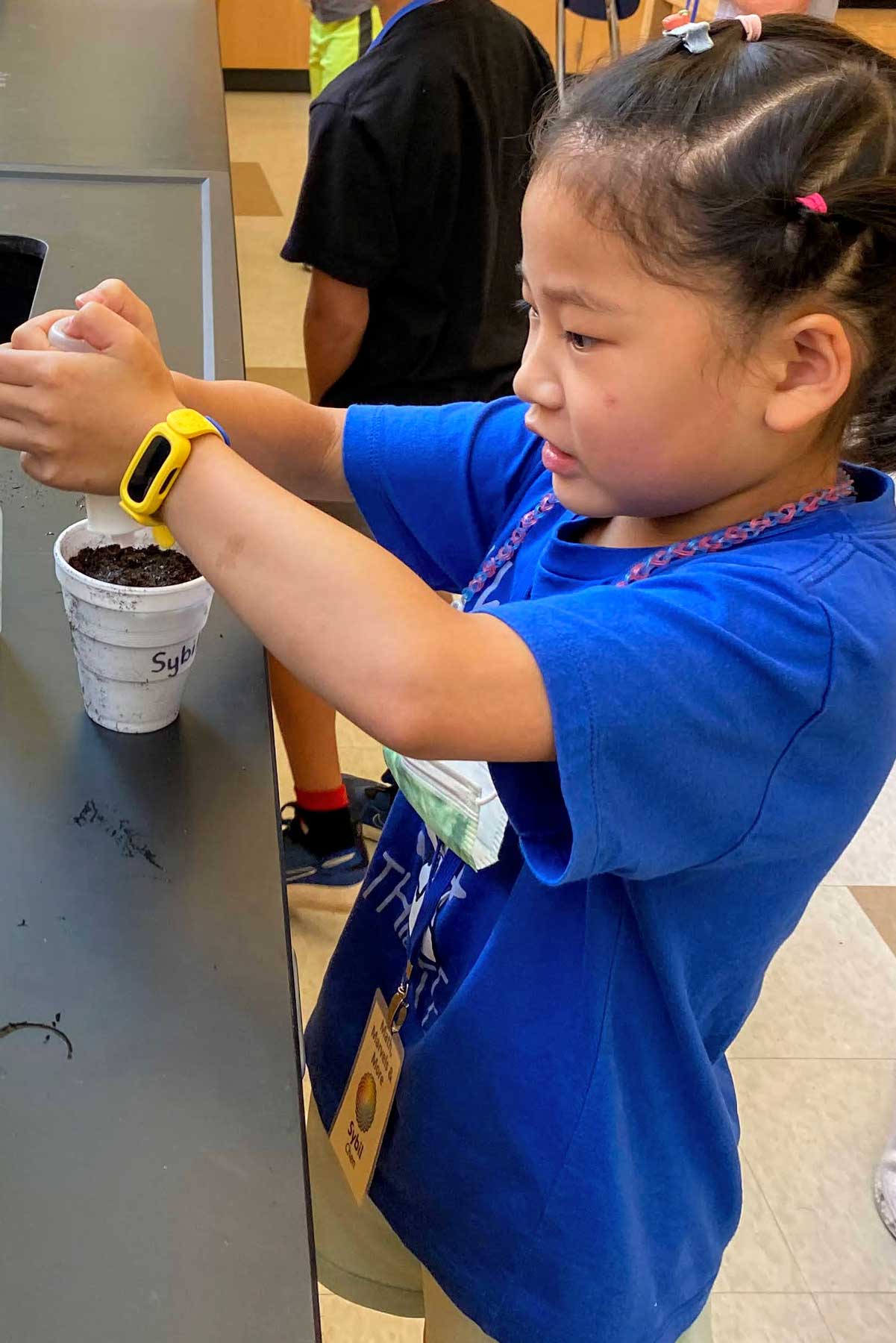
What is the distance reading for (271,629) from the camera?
0.61 meters

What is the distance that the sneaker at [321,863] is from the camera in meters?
1.84

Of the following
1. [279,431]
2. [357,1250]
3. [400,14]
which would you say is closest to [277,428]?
[279,431]

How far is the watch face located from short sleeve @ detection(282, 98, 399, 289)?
1.03 m

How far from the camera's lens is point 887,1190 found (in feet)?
4.98

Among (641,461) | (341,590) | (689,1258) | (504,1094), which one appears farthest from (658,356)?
(689,1258)

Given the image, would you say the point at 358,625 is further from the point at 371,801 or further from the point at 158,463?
the point at 371,801

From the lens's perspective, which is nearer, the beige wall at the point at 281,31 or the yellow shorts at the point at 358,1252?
the yellow shorts at the point at 358,1252

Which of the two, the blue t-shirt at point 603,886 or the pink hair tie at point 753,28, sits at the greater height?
the pink hair tie at point 753,28

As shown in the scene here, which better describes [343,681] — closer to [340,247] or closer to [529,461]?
[529,461]

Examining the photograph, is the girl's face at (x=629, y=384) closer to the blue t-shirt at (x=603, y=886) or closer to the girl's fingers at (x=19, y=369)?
the blue t-shirt at (x=603, y=886)

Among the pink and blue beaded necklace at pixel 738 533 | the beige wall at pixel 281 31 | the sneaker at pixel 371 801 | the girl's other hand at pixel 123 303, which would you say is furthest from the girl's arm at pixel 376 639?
the beige wall at pixel 281 31

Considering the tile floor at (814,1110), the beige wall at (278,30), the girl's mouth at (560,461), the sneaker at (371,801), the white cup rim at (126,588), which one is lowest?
the tile floor at (814,1110)

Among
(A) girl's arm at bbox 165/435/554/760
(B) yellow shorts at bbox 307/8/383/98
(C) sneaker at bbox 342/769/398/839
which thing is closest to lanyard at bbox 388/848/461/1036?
(A) girl's arm at bbox 165/435/554/760

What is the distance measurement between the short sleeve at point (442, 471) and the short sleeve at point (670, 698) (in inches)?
10.7
